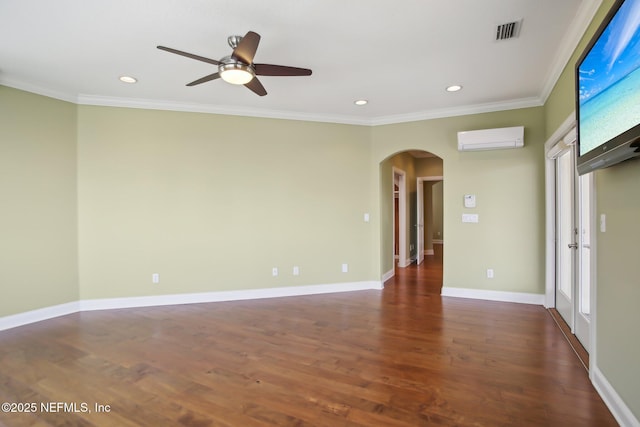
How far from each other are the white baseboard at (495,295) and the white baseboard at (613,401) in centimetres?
215

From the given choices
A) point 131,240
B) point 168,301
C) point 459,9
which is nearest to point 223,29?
point 459,9

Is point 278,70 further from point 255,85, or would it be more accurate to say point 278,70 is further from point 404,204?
point 404,204

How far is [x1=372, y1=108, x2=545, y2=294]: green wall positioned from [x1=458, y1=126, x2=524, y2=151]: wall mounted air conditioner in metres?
0.18

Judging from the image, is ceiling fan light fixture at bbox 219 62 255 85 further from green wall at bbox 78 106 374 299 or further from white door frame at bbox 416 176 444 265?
white door frame at bbox 416 176 444 265

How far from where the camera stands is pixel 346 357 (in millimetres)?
2764

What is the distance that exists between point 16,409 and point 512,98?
5.64 meters

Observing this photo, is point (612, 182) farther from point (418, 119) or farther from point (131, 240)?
point (131, 240)

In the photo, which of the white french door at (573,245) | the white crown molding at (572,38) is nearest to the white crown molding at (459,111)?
the white crown molding at (572,38)

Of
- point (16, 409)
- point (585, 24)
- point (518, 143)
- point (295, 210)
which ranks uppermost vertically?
point (585, 24)

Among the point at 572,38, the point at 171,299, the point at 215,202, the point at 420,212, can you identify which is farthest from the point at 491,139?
the point at 171,299

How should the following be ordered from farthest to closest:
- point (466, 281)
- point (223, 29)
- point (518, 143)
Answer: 1. point (466, 281)
2. point (518, 143)
3. point (223, 29)

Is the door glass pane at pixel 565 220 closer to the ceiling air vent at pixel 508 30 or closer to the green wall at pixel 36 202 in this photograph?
A: the ceiling air vent at pixel 508 30

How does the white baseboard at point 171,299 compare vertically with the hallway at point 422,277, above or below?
above

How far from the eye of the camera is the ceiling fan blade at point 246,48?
7.44ft
